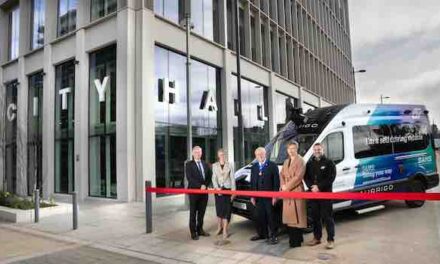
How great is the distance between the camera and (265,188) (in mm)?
7508

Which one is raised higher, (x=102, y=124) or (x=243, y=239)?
(x=102, y=124)

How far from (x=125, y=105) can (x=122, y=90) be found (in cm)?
63

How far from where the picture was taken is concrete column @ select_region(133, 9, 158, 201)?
15.0 m

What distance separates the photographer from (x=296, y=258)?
6.51 meters

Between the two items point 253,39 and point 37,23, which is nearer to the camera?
point 37,23

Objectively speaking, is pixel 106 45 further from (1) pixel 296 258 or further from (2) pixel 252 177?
(1) pixel 296 258

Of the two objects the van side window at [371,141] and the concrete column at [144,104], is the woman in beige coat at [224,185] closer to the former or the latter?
the van side window at [371,141]

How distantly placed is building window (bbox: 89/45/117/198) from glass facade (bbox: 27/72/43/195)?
16.8 feet

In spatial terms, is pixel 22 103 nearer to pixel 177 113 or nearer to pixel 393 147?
pixel 177 113

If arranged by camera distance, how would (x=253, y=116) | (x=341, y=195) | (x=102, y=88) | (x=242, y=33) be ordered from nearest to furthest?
1. (x=341, y=195)
2. (x=102, y=88)
3. (x=242, y=33)
4. (x=253, y=116)

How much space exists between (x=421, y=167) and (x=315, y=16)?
102 ft

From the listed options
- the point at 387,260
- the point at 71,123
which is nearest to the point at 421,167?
the point at 387,260

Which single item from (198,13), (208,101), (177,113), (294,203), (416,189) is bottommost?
(416,189)

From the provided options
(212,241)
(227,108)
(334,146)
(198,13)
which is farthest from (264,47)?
(212,241)
